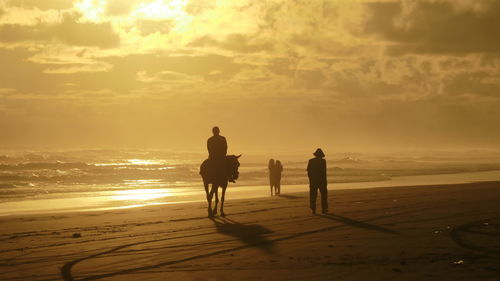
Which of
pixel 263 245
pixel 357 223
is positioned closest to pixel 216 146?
pixel 357 223

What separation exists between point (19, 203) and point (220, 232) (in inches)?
667

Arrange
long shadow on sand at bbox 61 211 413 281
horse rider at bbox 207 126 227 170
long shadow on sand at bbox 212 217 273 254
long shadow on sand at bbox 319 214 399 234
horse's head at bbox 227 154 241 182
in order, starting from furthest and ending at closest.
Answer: horse's head at bbox 227 154 241 182 → horse rider at bbox 207 126 227 170 → long shadow on sand at bbox 319 214 399 234 → long shadow on sand at bbox 212 217 273 254 → long shadow on sand at bbox 61 211 413 281

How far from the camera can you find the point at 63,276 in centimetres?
885

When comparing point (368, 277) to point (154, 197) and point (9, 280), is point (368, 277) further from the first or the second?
point (154, 197)

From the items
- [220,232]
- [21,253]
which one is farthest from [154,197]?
[21,253]

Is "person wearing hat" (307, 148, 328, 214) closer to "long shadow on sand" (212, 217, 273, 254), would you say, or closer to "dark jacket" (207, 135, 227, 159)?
"dark jacket" (207, 135, 227, 159)

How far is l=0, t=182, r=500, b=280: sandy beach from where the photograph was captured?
8836mm

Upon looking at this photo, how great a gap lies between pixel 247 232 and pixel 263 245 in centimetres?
227

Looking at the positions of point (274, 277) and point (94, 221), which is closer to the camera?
point (274, 277)

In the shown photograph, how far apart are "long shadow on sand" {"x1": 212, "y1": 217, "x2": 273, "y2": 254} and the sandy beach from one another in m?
0.02

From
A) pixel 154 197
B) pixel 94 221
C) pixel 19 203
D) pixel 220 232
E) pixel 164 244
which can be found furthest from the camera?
pixel 154 197

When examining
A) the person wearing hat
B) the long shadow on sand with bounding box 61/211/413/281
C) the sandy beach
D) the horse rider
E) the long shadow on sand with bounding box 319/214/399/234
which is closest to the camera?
the sandy beach

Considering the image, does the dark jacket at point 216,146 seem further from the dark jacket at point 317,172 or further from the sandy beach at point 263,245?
the dark jacket at point 317,172

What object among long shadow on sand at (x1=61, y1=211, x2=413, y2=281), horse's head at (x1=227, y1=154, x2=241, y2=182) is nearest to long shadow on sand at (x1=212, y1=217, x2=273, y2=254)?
long shadow on sand at (x1=61, y1=211, x2=413, y2=281)
